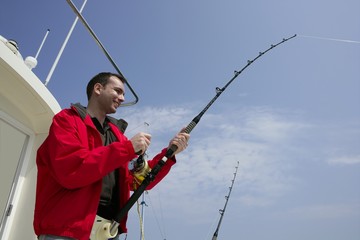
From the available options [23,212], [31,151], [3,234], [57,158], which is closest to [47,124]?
[31,151]

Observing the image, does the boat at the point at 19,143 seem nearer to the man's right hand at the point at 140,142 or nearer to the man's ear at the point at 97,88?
the man's ear at the point at 97,88

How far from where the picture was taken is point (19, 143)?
3262mm

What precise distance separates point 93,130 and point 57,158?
0.36 meters

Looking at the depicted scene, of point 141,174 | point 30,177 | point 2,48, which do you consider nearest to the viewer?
point 141,174

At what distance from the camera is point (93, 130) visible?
198cm

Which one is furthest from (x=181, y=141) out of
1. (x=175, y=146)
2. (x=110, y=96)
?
(x=110, y=96)

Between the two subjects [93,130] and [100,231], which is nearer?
[100,231]

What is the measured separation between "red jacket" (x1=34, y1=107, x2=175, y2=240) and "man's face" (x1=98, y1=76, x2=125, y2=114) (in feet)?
1.36

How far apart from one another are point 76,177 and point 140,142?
14.9 inches

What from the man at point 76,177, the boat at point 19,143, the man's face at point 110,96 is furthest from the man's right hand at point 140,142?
the boat at point 19,143

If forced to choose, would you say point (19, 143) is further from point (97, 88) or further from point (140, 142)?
point (140, 142)

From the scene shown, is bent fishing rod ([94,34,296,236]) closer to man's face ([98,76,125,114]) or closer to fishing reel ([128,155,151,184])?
fishing reel ([128,155,151,184])

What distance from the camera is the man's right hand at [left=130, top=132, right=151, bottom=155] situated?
5.77ft

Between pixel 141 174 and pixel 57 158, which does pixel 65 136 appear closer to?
pixel 57 158
